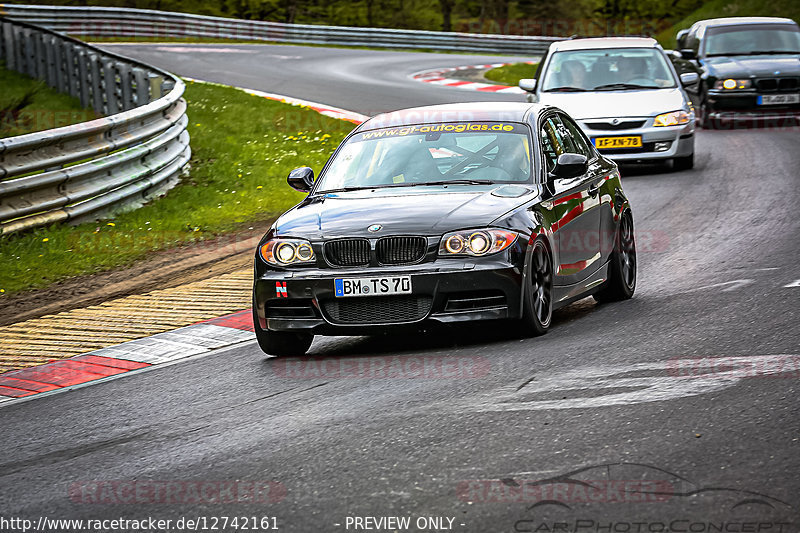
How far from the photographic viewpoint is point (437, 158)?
8.73m

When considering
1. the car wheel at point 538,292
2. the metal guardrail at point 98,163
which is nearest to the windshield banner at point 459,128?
the car wheel at point 538,292

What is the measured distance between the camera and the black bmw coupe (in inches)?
296

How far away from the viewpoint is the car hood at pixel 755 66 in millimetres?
22031

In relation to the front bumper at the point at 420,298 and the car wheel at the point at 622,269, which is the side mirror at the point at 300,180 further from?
the car wheel at the point at 622,269

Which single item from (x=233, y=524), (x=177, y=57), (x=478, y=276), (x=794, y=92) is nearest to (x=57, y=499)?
(x=233, y=524)

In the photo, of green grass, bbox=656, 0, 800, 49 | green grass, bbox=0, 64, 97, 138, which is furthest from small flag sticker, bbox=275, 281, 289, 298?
green grass, bbox=656, 0, 800, 49

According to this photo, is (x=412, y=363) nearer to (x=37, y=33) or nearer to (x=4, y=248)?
(x=4, y=248)

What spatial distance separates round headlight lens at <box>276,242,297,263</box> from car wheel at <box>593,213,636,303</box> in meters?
2.63

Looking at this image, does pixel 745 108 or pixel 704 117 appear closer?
pixel 745 108

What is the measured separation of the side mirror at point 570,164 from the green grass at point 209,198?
492cm

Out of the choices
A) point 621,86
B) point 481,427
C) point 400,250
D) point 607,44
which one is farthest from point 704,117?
point 481,427

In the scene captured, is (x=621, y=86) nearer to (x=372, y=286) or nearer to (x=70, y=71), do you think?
(x=70, y=71)

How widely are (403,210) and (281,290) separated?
908 millimetres

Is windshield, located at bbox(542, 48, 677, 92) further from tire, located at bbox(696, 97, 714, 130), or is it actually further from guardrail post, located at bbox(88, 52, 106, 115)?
guardrail post, located at bbox(88, 52, 106, 115)
